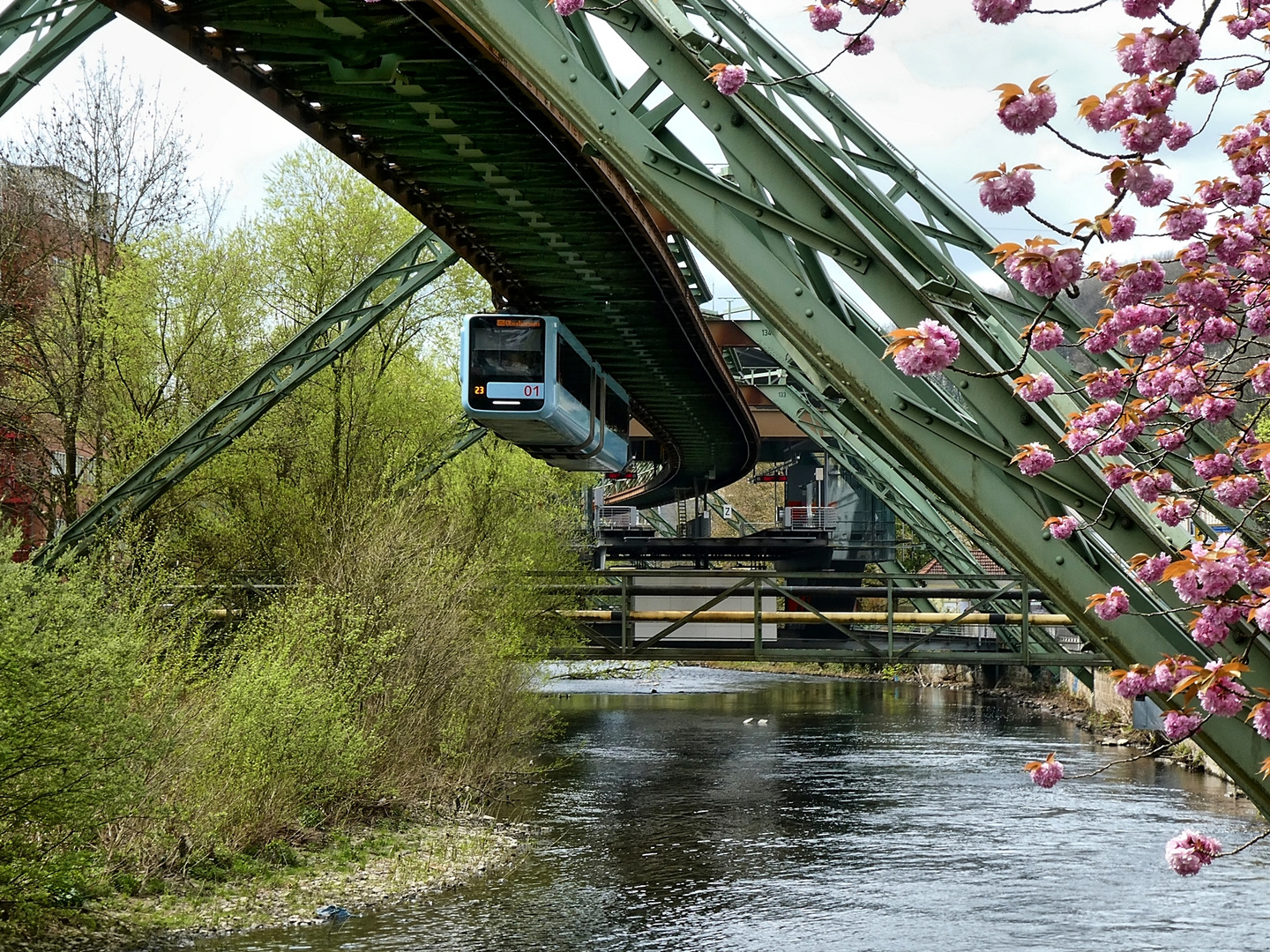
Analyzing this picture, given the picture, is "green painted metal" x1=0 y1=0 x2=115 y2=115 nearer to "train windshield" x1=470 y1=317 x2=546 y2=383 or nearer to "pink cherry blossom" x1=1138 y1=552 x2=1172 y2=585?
"train windshield" x1=470 y1=317 x2=546 y2=383

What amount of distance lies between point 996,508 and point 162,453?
17830mm

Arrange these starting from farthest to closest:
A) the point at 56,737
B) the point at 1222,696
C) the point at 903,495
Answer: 1. the point at 903,495
2. the point at 56,737
3. the point at 1222,696

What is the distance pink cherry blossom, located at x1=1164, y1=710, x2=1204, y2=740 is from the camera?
549 centimetres

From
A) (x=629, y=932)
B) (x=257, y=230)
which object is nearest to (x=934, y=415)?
(x=629, y=932)

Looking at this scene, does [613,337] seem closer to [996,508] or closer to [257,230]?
[257,230]

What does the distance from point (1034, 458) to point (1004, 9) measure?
1868mm

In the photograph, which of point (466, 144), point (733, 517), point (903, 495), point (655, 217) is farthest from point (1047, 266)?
point (733, 517)

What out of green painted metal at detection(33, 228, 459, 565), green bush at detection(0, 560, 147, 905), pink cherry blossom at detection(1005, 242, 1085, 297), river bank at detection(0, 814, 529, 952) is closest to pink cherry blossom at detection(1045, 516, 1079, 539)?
pink cherry blossom at detection(1005, 242, 1085, 297)

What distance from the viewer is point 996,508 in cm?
605

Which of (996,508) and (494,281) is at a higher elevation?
(494,281)

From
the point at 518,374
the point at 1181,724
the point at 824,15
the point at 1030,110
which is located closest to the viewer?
the point at 1030,110

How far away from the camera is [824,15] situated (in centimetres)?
606

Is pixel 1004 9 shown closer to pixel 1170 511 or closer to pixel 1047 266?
pixel 1047 266

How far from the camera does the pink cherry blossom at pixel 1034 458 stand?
5.70m
